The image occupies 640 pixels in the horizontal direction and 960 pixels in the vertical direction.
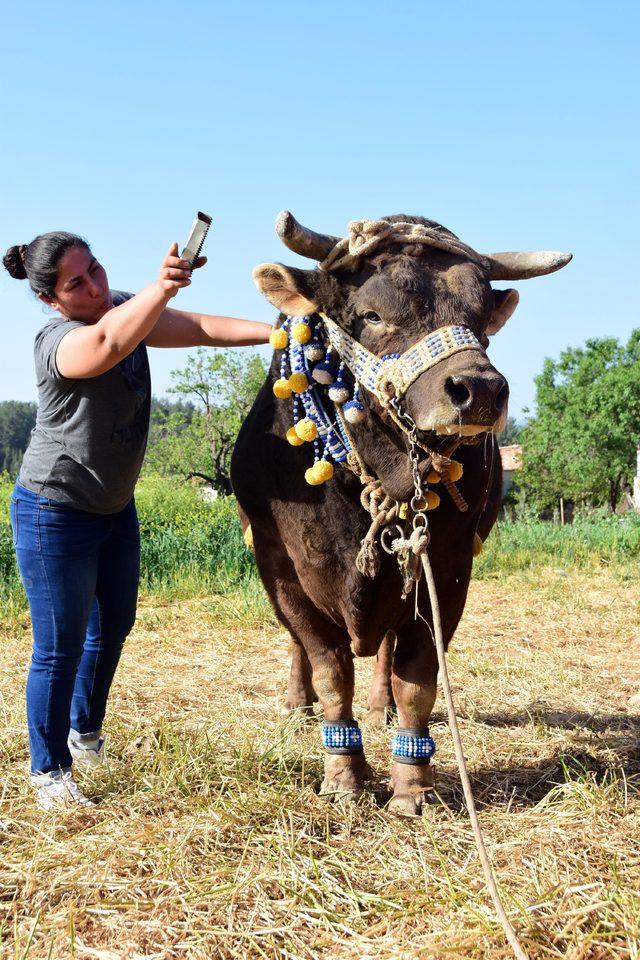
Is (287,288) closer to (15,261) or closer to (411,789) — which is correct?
(15,261)

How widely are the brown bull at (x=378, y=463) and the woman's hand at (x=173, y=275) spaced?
312 millimetres

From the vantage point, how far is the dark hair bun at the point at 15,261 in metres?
3.28

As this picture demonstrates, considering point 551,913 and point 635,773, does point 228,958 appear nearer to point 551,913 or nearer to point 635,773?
point 551,913

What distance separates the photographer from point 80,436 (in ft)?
10.4

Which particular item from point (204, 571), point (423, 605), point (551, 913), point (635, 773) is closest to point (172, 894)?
point (551, 913)

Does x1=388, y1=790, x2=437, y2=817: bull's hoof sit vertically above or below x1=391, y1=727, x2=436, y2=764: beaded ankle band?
below

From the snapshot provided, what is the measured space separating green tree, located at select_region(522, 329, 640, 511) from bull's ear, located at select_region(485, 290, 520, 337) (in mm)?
38223

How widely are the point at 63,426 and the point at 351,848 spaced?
1.82m

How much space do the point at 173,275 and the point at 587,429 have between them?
4007cm

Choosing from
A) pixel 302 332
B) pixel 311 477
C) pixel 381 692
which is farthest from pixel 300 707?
pixel 302 332

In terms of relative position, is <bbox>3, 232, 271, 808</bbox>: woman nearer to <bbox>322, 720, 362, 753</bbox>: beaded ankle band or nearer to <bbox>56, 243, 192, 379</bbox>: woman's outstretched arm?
<bbox>56, 243, 192, 379</bbox>: woman's outstretched arm

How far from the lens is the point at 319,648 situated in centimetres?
340

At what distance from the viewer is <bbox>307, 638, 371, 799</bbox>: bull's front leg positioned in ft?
10.6

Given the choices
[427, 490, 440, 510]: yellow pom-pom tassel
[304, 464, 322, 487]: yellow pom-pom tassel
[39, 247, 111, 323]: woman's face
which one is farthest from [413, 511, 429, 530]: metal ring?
[39, 247, 111, 323]: woman's face
